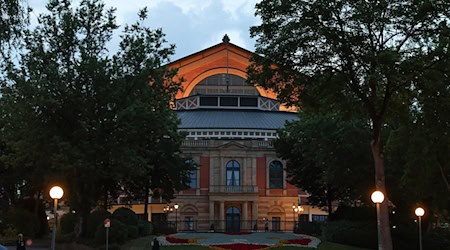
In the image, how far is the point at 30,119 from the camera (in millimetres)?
32938

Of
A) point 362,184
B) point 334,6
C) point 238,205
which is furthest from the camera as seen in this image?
point 238,205

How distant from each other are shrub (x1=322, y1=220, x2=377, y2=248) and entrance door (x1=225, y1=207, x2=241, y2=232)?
89.1 ft

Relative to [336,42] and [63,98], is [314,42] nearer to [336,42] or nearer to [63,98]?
[336,42]

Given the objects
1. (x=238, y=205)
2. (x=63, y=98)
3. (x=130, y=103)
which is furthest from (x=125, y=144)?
(x=238, y=205)

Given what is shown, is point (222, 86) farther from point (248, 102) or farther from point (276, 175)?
point (276, 175)

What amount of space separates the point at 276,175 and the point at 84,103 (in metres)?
39.4

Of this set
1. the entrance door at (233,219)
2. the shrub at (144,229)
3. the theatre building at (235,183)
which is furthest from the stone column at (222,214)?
the shrub at (144,229)

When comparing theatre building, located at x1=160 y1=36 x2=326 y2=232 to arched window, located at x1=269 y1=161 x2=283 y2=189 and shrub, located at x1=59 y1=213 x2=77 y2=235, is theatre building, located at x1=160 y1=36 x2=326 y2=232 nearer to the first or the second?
arched window, located at x1=269 y1=161 x2=283 y2=189

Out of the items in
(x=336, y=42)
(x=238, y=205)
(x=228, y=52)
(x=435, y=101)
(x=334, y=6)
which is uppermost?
(x=228, y=52)

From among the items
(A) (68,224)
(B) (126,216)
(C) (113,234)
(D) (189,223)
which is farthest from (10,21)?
(D) (189,223)

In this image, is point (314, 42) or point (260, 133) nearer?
point (314, 42)

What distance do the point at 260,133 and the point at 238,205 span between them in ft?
31.1

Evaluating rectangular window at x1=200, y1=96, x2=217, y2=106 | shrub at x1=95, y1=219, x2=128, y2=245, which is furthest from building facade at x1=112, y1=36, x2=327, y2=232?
shrub at x1=95, y1=219, x2=128, y2=245

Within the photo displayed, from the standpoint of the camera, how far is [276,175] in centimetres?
6919
